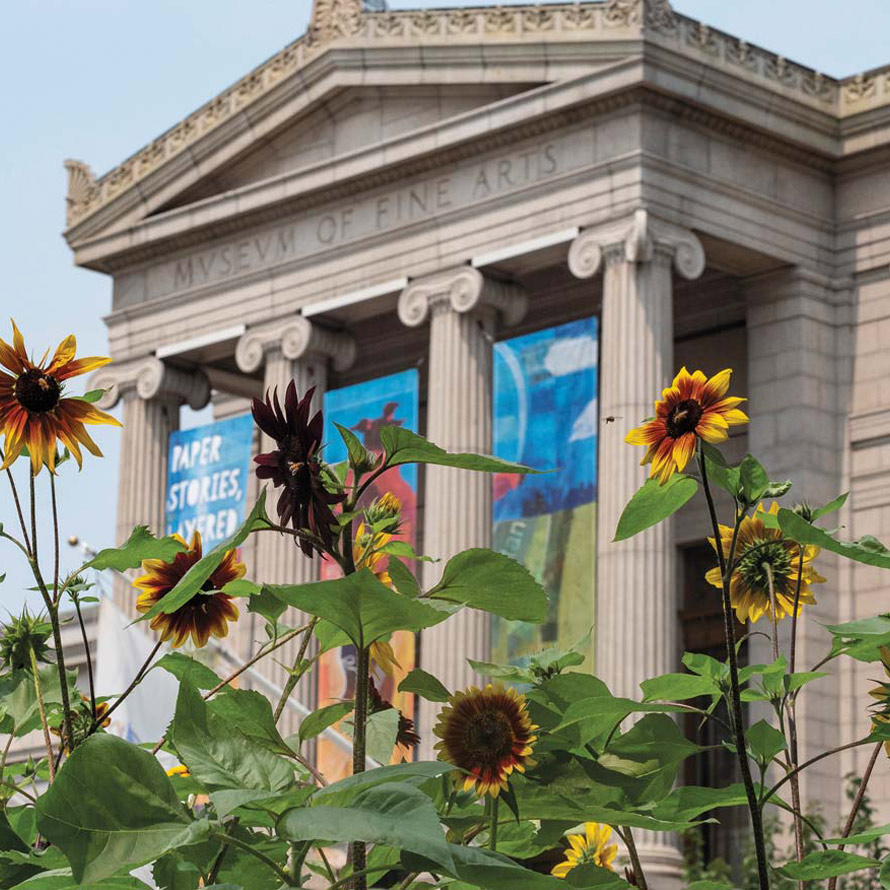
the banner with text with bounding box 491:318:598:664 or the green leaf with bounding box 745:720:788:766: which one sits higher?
the banner with text with bounding box 491:318:598:664

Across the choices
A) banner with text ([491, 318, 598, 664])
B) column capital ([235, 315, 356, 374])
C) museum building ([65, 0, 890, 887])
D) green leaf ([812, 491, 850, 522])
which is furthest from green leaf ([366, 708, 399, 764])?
column capital ([235, 315, 356, 374])

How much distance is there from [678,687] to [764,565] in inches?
20.8

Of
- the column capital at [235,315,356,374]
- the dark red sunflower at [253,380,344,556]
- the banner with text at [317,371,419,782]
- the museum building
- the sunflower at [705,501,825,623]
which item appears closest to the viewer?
the dark red sunflower at [253,380,344,556]

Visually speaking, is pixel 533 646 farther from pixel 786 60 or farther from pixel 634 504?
pixel 634 504

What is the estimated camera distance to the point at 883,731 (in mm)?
3383

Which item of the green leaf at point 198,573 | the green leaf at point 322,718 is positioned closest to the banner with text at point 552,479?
the green leaf at point 322,718

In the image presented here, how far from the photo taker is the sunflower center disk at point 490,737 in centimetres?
322

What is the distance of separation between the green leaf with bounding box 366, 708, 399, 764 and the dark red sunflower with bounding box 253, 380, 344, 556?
437mm

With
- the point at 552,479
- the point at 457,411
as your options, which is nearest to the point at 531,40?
the point at 457,411

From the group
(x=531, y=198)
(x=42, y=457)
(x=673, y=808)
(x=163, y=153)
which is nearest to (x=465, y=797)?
(x=673, y=808)

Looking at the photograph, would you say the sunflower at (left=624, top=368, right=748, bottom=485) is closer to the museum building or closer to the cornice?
the museum building

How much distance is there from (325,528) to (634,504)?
0.55 meters

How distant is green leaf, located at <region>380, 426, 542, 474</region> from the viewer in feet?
9.91

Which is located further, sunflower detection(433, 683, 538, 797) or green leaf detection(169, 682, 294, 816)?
sunflower detection(433, 683, 538, 797)
